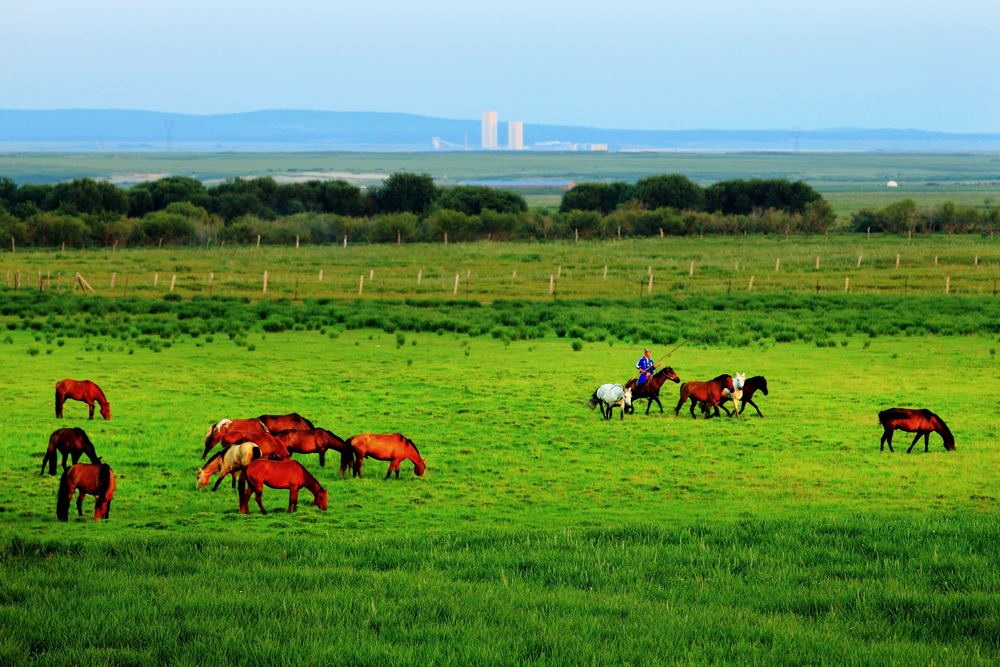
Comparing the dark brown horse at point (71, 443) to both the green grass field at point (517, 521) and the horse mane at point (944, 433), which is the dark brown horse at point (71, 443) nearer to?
the green grass field at point (517, 521)

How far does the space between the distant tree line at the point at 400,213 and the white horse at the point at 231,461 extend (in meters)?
88.6

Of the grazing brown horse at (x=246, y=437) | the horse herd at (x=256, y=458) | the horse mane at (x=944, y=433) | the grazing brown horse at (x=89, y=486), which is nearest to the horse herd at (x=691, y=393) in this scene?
the horse mane at (x=944, y=433)

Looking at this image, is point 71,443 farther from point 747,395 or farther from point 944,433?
point 944,433

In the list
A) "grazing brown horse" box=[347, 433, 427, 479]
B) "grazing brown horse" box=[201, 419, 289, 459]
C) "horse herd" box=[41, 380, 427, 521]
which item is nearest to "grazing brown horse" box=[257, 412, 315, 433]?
"horse herd" box=[41, 380, 427, 521]

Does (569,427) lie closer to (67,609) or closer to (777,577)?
(777,577)

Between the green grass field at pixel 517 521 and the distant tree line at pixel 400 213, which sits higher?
the distant tree line at pixel 400 213

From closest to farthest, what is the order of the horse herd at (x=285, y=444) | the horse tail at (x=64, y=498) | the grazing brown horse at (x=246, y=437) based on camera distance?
the horse tail at (x=64, y=498) → the horse herd at (x=285, y=444) → the grazing brown horse at (x=246, y=437)

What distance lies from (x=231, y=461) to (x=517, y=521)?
3873 millimetres

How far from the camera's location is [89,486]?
1499cm

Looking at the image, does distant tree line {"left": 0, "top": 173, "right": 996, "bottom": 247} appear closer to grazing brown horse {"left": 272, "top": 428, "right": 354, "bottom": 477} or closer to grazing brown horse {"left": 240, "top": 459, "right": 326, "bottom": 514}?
grazing brown horse {"left": 272, "top": 428, "right": 354, "bottom": 477}

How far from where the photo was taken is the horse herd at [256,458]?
15.0m

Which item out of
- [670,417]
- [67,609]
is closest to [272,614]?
[67,609]

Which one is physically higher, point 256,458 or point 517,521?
point 256,458

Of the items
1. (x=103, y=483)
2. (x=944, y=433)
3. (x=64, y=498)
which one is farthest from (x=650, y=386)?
(x=64, y=498)
